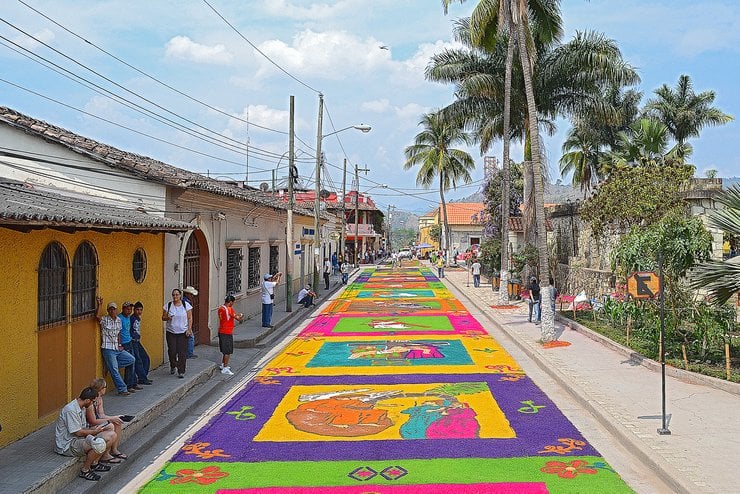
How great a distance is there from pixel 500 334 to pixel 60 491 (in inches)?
597

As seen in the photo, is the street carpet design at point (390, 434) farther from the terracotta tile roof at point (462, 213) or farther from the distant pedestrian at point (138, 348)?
the terracotta tile roof at point (462, 213)

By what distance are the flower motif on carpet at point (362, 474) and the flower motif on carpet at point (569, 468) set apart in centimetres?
198

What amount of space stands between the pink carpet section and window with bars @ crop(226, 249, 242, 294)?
13372mm

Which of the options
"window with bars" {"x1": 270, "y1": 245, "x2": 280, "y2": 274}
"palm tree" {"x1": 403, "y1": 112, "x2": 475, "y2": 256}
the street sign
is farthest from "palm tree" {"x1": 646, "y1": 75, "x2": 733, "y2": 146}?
the street sign

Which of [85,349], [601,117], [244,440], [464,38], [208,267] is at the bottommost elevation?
[244,440]

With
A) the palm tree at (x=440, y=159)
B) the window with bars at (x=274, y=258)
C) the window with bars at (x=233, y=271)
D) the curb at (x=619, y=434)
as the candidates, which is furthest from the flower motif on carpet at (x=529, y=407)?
the palm tree at (x=440, y=159)

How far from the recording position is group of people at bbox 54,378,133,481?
793cm

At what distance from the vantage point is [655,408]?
10.8 meters

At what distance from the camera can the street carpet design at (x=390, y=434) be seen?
7.88 meters

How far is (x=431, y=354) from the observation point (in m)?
16.8

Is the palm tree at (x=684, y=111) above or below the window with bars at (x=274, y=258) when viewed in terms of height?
above

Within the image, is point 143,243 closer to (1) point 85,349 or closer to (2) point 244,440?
(1) point 85,349

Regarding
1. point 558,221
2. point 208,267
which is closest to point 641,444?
point 208,267

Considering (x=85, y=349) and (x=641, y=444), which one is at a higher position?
(x=85, y=349)
